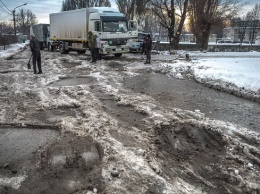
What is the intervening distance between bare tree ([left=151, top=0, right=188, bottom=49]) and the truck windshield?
1297cm

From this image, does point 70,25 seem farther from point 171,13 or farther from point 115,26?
point 171,13

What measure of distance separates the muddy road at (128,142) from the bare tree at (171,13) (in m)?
25.1

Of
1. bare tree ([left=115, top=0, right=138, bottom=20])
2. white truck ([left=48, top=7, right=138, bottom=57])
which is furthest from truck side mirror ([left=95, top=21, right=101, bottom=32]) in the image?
bare tree ([left=115, top=0, right=138, bottom=20])

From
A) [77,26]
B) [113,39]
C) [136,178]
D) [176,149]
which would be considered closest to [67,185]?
[136,178]

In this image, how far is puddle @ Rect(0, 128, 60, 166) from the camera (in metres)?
4.53

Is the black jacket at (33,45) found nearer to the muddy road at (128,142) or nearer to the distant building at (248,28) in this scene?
the muddy road at (128,142)

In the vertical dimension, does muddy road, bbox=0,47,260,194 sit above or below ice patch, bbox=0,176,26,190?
above

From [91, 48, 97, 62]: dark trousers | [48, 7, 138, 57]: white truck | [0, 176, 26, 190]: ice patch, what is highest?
[48, 7, 138, 57]: white truck

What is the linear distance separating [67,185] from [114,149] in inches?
47.8

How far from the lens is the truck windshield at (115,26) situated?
20.4m

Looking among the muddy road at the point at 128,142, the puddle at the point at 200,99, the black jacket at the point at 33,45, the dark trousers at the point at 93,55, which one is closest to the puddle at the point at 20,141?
the muddy road at the point at 128,142

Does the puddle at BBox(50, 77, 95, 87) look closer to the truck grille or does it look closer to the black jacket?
the black jacket

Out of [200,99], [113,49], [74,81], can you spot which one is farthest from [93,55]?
[200,99]

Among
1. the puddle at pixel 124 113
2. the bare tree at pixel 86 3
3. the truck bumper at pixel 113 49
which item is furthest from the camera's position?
the bare tree at pixel 86 3
